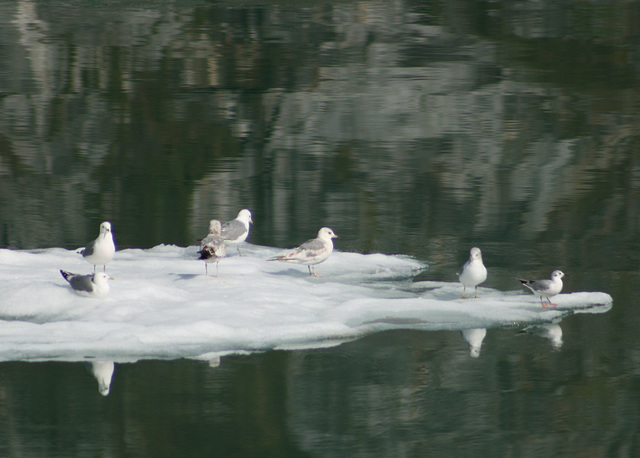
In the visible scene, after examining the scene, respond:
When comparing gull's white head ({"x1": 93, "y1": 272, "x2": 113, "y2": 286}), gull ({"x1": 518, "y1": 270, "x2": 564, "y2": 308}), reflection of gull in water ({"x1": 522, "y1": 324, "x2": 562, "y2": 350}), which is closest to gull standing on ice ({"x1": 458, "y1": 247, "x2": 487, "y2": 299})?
gull ({"x1": 518, "y1": 270, "x2": 564, "y2": 308})

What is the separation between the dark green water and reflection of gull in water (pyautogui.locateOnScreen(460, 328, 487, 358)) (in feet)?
0.39

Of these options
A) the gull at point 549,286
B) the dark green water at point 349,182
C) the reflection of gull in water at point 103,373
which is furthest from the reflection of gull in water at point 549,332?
the reflection of gull in water at point 103,373

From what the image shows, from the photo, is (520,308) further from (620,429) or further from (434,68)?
(434,68)

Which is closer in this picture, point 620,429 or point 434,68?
point 620,429

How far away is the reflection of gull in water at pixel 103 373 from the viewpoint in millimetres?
7923

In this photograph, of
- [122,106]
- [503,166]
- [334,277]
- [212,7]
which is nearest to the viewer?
[334,277]

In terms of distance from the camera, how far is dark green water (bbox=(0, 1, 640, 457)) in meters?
7.42

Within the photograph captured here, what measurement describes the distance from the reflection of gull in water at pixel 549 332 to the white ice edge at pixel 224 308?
4.6 inches

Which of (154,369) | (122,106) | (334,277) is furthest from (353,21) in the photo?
(154,369)

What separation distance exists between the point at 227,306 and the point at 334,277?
2.09 m

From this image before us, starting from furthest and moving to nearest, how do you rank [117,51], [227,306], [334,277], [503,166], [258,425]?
[117,51], [503,166], [334,277], [227,306], [258,425]

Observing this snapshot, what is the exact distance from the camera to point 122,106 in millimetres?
23703

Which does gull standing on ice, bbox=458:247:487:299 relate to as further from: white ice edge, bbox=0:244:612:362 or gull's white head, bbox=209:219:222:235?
gull's white head, bbox=209:219:222:235

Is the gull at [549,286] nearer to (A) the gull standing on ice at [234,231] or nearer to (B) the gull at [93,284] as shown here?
(A) the gull standing on ice at [234,231]
